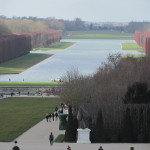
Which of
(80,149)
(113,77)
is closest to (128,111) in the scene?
(80,149)

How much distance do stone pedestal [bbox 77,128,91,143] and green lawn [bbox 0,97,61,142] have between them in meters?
3.70

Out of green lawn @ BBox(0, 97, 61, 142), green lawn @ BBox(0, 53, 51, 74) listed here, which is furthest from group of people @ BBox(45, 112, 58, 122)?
green lawn @ BBox(0, 53, 51, 74)

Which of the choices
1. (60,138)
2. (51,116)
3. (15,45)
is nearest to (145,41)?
(15,45)

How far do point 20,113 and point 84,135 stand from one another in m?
12.8

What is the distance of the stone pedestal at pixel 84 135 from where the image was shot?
114ft

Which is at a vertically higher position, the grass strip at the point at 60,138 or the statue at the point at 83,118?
the statue at the point at 83,118

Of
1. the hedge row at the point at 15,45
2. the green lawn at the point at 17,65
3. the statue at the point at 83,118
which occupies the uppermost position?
the statue at the point at 83,118

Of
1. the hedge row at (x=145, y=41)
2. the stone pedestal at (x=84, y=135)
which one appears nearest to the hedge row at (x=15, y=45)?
the hedge row at (x=145, y=41)

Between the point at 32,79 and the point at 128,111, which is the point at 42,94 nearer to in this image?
the point at 32,79

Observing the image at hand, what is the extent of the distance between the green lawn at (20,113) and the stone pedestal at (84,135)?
146 inches

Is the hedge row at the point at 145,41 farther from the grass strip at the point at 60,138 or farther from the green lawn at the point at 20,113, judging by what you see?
the grass strip at the point at 60,138

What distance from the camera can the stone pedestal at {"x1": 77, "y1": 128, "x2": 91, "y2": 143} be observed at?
34844mm

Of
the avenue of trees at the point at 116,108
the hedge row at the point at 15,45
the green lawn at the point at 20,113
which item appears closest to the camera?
the avenue of trees at the point at 116,108

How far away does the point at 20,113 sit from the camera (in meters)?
47.0
